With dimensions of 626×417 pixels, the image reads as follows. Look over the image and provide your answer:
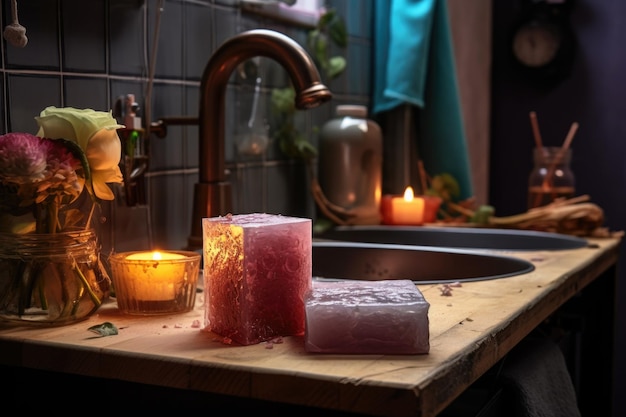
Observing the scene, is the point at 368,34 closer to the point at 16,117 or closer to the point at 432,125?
the point at 432,125

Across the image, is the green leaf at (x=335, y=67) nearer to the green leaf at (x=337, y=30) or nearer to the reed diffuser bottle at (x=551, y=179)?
the green leaf at (x=337, y=30)

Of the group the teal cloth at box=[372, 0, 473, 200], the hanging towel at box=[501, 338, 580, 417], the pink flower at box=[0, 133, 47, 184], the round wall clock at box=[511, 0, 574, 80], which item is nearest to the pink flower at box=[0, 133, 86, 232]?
the pink flower at box=[0, 133, 47, 184]

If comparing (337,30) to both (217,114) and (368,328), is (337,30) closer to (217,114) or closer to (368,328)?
(217,114)

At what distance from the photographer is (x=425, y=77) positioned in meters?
2.34

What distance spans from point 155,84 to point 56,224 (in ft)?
1.62

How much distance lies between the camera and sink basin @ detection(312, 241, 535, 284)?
63.2 inches

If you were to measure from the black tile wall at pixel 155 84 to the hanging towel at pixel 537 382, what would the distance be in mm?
608

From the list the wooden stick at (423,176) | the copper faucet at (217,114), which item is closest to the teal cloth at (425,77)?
the wooden stick at (423,176)

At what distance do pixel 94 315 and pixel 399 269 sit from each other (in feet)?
2.41

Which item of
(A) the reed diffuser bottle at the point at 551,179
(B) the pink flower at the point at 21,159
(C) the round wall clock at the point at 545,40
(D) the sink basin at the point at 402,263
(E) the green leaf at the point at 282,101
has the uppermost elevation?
(C) the round wall clock at the point at 545,40

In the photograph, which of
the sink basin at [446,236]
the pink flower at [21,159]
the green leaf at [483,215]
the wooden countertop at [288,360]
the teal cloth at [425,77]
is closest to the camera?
the wooden countertop at [288,360]

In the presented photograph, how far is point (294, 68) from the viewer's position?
4.06ft

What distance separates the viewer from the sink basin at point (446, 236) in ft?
6.40

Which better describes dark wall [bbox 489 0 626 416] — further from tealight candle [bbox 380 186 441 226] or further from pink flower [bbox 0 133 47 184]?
pink flower [bbox 0 133 47 184]
